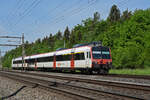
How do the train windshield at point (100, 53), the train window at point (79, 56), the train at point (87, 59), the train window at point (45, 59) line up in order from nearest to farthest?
the train at point (87, 59) → the train windshield at point (100, 53) → the train window at point (79, 56) → the train window at point (45, 59)

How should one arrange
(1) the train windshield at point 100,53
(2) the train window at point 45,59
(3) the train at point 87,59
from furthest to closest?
(2) the train window at point 45,59
(1) the train windshield at point 100,53
(3) the train at point 87,59

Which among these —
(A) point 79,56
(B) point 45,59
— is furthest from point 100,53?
(B) point 45,59

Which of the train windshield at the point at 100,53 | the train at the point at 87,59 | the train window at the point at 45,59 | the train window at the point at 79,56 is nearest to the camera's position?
the train at the point at 87,59

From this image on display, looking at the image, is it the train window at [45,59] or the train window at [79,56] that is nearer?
the train window at [79,56]

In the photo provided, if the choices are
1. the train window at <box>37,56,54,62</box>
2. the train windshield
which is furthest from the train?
the train window at <box>37,56,54,62</box>

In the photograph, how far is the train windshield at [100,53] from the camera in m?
19.6

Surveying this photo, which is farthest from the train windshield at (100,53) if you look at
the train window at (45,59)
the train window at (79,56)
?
the train window at (45,59)

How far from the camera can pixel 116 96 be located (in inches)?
303

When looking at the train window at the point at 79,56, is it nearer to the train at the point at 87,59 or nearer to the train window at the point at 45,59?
the train at the point at 87,59

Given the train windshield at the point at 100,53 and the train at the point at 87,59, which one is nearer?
the train at the point at 87,59

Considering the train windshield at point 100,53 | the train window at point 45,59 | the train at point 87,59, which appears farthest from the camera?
the train window at point 45,59

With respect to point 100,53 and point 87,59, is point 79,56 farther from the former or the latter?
point 100,53

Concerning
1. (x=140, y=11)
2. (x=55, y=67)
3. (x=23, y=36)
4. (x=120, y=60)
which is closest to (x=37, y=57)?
(x=23, y=36)

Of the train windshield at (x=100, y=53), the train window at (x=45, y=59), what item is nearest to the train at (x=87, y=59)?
the train windshield at (x=100, y=53)
